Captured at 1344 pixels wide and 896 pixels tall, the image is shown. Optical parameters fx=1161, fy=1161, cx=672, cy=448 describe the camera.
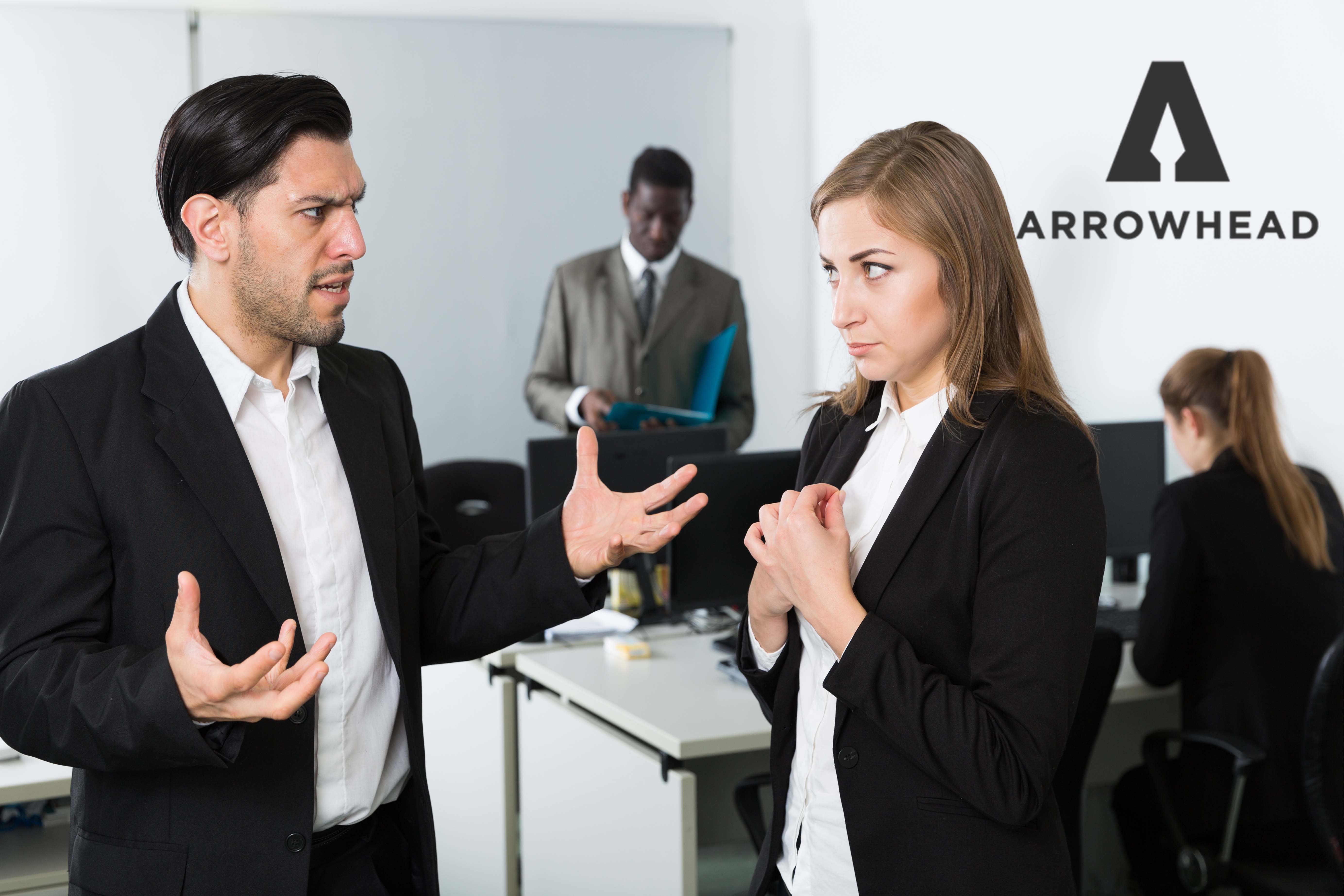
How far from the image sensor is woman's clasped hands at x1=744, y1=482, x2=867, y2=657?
1340 mm

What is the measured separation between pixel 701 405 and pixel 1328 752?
6.64ft

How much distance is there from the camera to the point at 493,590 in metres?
1.67

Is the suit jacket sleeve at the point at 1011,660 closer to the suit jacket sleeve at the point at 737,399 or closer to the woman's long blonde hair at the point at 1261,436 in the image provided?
the woman's long blonde hair at the point at 1261,436

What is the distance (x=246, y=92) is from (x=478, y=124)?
3669mm

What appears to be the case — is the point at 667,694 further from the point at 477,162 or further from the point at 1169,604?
the point at 477,162

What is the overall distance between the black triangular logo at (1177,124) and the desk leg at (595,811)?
4.70 ft

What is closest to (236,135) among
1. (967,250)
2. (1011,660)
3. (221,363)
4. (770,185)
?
(221,363)

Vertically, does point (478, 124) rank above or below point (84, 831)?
above

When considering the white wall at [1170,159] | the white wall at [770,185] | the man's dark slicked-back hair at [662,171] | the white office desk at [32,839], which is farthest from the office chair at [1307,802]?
the man's dark slicked-back hair at [662,171]

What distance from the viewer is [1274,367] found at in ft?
7.92

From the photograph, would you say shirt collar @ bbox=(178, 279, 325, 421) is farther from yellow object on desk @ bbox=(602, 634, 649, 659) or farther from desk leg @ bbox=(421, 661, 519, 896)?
yellow object on desk @ bbox=(602, 634, 649, 659)

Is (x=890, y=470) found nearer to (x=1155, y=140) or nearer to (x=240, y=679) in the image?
(x=240, y=679)

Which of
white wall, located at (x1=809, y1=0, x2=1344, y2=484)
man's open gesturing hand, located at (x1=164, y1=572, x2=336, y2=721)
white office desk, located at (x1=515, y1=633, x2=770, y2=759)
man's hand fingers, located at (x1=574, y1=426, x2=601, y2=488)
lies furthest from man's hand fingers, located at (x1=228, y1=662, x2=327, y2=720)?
white wall, located at (x1=809, y1=0, x2=1344, y2=484)

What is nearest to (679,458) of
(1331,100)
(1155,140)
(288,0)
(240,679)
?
(1155,140)
